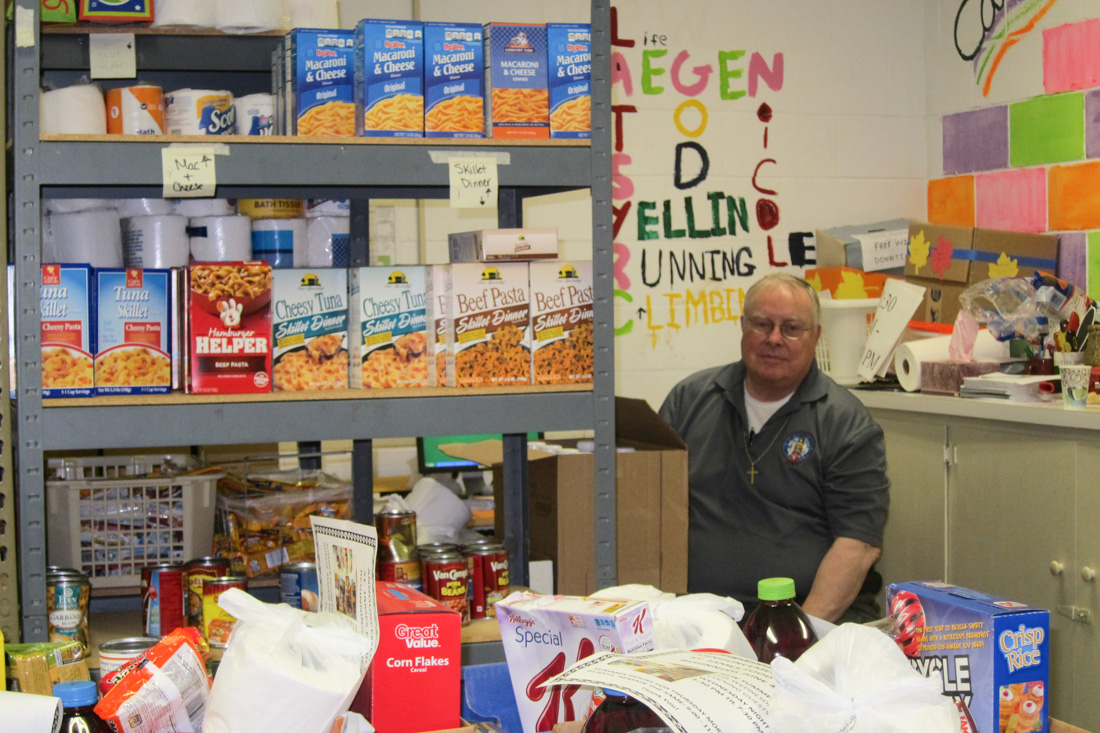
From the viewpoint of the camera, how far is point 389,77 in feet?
6.55

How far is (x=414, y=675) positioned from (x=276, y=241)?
1.26 m

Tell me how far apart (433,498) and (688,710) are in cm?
183

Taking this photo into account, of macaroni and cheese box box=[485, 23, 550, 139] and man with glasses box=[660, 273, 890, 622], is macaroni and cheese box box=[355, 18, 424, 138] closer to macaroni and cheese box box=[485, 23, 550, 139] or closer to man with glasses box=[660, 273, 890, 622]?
macaroni and cheese box box=[485, 23, 550, 139]

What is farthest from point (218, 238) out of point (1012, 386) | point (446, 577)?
point (1012, 386)

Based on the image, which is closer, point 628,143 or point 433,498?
point 433,498

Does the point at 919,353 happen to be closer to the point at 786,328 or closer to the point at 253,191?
the point at 786,328

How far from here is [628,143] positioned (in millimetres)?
4395

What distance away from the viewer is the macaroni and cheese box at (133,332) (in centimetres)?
191

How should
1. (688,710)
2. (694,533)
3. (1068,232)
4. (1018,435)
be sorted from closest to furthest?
(688,710), (694,533), (1018,435), (1068,232)

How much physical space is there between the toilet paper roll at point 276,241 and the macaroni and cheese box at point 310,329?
29 centimetres

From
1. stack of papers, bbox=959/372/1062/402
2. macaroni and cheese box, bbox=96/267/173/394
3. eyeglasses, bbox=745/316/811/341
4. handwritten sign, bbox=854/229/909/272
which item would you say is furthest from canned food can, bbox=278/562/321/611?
handwritten sign, bbox=854/229/909/272

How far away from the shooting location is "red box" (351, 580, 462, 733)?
1329 mm

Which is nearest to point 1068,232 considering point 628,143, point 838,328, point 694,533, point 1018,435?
point 838,328

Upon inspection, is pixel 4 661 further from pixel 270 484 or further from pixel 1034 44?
pixel 1034 44
